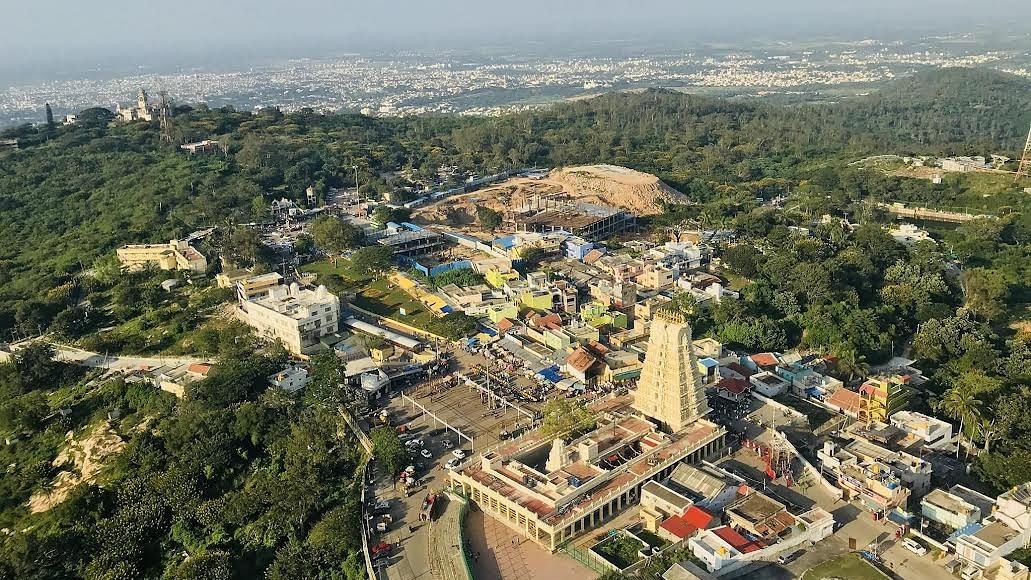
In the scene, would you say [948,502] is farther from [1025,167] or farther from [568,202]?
[1025,167]

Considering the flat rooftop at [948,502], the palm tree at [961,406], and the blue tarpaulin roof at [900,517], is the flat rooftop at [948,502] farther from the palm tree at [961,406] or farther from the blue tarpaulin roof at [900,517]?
the palm tree at [961,406]

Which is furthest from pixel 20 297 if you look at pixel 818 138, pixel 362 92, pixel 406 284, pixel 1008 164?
pixel 362 92

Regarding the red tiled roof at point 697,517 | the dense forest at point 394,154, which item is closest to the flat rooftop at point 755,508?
the red tiled roof at point 697,517

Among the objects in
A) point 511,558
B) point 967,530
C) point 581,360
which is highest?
point 581,360

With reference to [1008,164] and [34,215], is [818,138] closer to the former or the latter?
[1008,164]

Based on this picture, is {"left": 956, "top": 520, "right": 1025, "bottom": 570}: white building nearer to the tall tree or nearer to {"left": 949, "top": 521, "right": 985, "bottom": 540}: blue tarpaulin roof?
{"left": 949, "top": 521, "right": 985, "bottom": 540}: blue tarpaulin roof

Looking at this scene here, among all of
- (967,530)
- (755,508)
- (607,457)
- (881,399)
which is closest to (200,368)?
(607,457)
